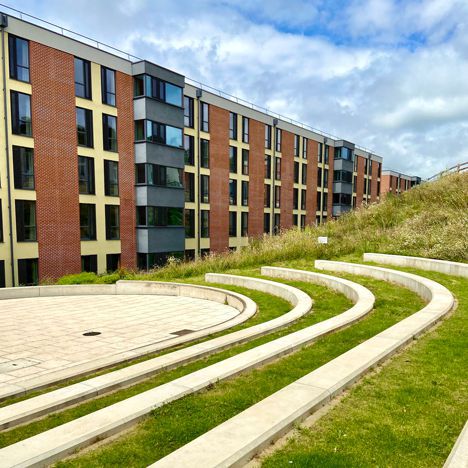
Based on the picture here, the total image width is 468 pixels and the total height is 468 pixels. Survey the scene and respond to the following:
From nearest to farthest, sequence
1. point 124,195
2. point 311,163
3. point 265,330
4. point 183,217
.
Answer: point 265,330 → point 124,195 → point 183,217 → point 311,163

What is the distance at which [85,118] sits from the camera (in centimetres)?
2564

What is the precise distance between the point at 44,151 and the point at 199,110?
14.4 metres

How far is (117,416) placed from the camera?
4.14 meters

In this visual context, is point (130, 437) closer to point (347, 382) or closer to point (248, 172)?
point (347, 382)

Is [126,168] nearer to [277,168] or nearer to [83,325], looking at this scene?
[83,325]

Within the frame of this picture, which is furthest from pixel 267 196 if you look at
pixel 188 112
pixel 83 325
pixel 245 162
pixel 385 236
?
pixel 83 325

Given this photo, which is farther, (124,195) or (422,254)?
(124,195)

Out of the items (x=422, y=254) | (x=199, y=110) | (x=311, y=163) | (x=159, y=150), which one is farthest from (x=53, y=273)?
(x=311, y=163)

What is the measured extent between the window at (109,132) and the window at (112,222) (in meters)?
4.13

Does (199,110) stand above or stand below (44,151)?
above

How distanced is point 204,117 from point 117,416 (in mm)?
32655

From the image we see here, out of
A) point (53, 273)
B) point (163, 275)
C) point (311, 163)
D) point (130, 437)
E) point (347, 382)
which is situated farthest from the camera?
point (311, 163)

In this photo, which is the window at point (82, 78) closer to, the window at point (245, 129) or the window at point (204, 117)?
the window at point (204, 117)

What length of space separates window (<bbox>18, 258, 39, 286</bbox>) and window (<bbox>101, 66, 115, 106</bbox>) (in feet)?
38.2
